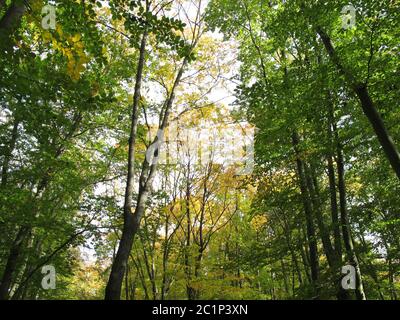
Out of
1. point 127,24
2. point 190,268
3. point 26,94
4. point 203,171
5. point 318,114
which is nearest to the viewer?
point 127,24

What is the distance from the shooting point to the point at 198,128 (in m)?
18.7

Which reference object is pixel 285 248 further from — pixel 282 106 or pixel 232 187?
pixel 232 187

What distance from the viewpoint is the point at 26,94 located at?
5.52 meters

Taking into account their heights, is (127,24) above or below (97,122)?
below

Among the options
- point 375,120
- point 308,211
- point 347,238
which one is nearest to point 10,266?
point 308,211

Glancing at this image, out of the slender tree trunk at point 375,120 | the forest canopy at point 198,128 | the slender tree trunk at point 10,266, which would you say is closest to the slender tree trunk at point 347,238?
the forest canopy at point 198,128

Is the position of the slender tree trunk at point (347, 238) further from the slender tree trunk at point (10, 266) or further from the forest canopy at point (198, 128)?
the slender tree trunk at point (10, 266)

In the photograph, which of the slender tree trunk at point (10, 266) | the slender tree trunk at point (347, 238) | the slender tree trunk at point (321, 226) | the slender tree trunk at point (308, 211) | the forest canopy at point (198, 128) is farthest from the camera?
the slender tree trunk at point (308, 211)

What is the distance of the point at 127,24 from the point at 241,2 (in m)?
10.2

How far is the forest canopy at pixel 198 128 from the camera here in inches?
214

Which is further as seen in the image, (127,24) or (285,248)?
(285,248)
